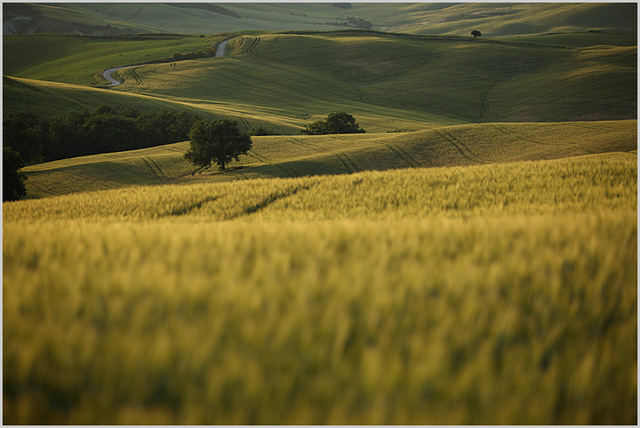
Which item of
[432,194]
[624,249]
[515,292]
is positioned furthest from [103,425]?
[432,194]

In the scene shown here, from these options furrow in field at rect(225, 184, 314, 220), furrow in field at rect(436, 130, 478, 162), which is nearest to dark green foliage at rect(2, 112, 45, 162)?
furrow in field at rect(225, 184, 314, 220)

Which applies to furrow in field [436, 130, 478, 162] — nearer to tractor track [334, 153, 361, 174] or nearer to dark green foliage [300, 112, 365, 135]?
tractor track [334, 153, 361, 174]

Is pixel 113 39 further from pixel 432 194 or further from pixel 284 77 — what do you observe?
pixel 432 194

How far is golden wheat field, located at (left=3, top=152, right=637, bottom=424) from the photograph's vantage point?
1.76 metres

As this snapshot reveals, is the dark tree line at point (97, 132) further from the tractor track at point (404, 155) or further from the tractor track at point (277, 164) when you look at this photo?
the tractor track at point (404, 155)

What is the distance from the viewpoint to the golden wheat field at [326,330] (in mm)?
1764

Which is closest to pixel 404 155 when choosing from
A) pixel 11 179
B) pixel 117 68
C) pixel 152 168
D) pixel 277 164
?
pixel 277 164

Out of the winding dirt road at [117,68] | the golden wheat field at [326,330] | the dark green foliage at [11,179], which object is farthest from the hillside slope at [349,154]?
the winding dirt road at [117,68]

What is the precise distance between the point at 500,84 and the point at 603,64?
77.7 feet

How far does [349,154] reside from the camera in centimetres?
4044

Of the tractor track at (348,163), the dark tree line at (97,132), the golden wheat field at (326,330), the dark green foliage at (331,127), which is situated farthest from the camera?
the dark green foliage at (331,127)

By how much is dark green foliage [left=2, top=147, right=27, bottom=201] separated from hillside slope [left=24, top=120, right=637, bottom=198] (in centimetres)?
244

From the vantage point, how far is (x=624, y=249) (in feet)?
10.7

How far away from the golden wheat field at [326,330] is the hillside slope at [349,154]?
31.1m
